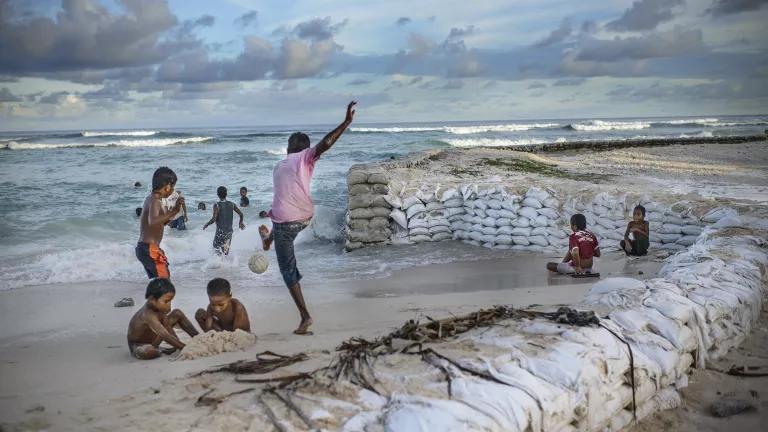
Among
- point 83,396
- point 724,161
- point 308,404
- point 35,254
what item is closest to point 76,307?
point 83,396

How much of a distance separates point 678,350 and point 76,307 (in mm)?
4748

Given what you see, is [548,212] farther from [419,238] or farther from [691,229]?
[419,238]

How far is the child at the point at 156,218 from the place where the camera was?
165 inches

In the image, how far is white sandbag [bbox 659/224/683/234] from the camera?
6266 mm

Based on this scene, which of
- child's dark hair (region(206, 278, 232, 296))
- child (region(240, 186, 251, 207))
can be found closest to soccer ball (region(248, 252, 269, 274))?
child's dark hair (region(206, 278, 232, 296))

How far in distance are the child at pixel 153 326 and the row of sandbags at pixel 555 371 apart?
5.01 feet

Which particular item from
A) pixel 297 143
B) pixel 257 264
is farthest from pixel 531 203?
pixel 297 143

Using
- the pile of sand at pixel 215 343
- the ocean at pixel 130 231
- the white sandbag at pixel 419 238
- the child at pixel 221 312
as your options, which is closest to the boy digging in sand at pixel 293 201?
the child at pixel 221 312

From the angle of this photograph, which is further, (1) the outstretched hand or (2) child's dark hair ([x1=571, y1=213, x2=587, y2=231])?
(2) child's dark hair ([x1=571, y1=213, x2=587, y2=231])

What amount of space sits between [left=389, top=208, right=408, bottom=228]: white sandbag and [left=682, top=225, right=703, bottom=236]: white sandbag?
10.2 feet

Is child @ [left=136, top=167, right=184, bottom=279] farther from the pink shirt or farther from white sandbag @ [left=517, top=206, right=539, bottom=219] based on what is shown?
white sandbag @ [left=517, top=206, right=539, bottom=219]

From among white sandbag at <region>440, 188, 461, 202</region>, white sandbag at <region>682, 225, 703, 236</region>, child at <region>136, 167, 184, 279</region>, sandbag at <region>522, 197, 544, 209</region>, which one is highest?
child at <region>136, 167, 184, 279</region>

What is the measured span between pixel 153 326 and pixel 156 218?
91 cm

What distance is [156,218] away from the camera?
420cm
